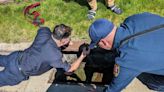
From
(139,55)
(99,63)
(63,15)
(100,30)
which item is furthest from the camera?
(63,15)

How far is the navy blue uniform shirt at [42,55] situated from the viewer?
5.36 m

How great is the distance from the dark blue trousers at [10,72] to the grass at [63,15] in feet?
3.57

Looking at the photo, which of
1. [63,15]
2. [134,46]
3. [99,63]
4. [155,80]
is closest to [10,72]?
[99,63]

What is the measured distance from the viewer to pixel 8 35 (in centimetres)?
704

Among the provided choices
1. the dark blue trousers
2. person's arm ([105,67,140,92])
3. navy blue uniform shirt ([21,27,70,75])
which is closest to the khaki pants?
navy blue uniform shirt ([21,27,70,75])

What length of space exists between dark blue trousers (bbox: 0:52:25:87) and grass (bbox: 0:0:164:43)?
1.09 m

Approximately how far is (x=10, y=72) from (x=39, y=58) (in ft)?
1.93

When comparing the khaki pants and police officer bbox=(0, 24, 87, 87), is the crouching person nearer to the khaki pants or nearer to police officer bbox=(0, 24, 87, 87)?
police officer bbox=(0, 24, 87, 87)

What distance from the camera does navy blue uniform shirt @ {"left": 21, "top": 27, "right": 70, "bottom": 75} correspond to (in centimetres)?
536

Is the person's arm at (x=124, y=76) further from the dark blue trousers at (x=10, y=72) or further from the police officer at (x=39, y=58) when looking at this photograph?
the dark blue trousers at (x=10, y=72)

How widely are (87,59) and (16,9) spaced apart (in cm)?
215

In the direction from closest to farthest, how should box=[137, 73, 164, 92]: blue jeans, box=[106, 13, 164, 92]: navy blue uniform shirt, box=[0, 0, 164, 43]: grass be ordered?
box=[106, 13, 164, 92]: navy blue uniform shirt < box=[137, 73, 164, 92]: blue jeans < box=[0, 0, 164, 43]: grass

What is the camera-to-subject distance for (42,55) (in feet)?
17.7

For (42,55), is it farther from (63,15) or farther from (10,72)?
(63,15)
